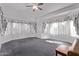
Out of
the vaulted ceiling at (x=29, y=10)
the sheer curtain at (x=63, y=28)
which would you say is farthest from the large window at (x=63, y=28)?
the vaulted ceiling at (x=29, y=10)

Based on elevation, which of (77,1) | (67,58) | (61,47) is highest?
(77,1)

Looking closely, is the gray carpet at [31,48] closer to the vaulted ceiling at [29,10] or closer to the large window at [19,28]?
the large window at [19,28]

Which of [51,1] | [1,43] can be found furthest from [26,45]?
[51,1]

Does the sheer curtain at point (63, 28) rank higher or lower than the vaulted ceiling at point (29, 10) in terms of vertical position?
lower

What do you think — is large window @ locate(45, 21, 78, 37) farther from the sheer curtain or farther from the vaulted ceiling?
the vaulted ceiling

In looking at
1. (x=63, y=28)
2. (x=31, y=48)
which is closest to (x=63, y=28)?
(x=63, y=28)

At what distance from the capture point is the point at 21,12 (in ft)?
7.65

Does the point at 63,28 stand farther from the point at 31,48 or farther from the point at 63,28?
the point at 31,48

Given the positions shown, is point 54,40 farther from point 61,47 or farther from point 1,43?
point 1,43

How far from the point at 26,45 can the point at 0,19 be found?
18.3 inches

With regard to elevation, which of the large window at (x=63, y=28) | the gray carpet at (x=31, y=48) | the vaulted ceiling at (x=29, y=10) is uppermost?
the vaulted ceiling at (x=29, y=10)

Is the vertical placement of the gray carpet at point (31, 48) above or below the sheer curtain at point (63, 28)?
below

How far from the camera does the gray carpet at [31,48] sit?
92.4 inches

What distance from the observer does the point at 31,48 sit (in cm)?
236
